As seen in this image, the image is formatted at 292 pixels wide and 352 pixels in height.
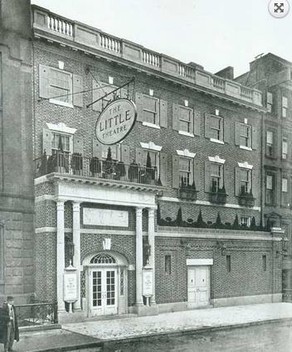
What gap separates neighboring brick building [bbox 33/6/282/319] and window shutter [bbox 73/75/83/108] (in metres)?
0.05

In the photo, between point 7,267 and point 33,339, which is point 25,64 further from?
point 33,339

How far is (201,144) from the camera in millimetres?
26766

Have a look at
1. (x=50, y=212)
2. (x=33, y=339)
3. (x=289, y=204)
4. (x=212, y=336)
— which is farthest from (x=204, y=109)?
(x=33, y=339)

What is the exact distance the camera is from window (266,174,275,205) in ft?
102

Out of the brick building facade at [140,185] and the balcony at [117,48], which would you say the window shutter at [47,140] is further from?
the balcony at [117,48]

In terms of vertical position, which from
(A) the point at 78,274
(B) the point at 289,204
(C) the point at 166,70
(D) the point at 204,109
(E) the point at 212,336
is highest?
(C) the point at 166,70

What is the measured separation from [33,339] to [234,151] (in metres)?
17.8

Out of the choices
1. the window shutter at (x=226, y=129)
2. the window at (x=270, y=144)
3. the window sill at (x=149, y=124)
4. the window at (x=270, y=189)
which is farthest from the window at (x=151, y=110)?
the window at (x=270, y=189)

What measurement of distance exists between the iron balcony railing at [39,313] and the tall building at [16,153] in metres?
0.84

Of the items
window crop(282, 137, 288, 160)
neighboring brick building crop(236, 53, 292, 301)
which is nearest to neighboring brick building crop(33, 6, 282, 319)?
neighboring brick building crop(236, 53, 292, 301)

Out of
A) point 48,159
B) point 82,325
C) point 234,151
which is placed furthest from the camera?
point 234,151

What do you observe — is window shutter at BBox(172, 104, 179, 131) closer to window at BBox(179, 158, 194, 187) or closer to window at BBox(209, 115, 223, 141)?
window at BBox(179, 158, 194, 187)

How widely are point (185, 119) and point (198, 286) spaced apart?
29.7ft

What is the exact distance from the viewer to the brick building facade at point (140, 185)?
18812 mm
